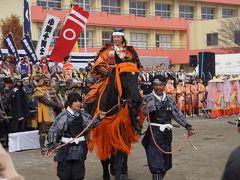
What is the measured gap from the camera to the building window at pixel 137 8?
49.2 metres

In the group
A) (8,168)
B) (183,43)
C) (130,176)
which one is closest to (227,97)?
(130,176)

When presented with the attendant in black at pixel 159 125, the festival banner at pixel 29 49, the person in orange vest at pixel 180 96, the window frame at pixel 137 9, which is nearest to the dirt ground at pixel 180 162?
the attendant in black at pixel 159 125

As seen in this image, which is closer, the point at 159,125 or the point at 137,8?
the point at 159,125

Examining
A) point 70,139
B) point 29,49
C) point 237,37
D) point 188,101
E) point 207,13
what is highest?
point 207,13

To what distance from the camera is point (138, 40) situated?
160 ft

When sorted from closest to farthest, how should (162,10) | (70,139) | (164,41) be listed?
1. (70,139)
2. (164,41)
3. (162,10)

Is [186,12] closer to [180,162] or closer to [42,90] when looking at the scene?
[42,90]

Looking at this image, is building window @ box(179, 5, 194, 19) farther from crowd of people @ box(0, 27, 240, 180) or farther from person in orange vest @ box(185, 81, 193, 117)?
person in orange vest @ box(185, 81, 193, 117)

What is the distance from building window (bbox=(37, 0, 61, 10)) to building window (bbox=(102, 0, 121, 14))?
5.25m

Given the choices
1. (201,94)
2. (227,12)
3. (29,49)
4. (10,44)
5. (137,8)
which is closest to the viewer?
(29,49)

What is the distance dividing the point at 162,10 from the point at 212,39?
6.27 m

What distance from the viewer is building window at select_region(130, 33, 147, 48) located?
159 feet

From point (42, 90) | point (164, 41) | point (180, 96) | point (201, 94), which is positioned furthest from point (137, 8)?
point (42, 90)

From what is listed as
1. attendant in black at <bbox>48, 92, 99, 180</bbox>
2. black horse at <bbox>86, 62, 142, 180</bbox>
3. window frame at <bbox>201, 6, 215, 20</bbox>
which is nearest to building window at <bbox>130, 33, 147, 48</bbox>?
window frame at <bbox>201, 6, 215, 20</bbox>
